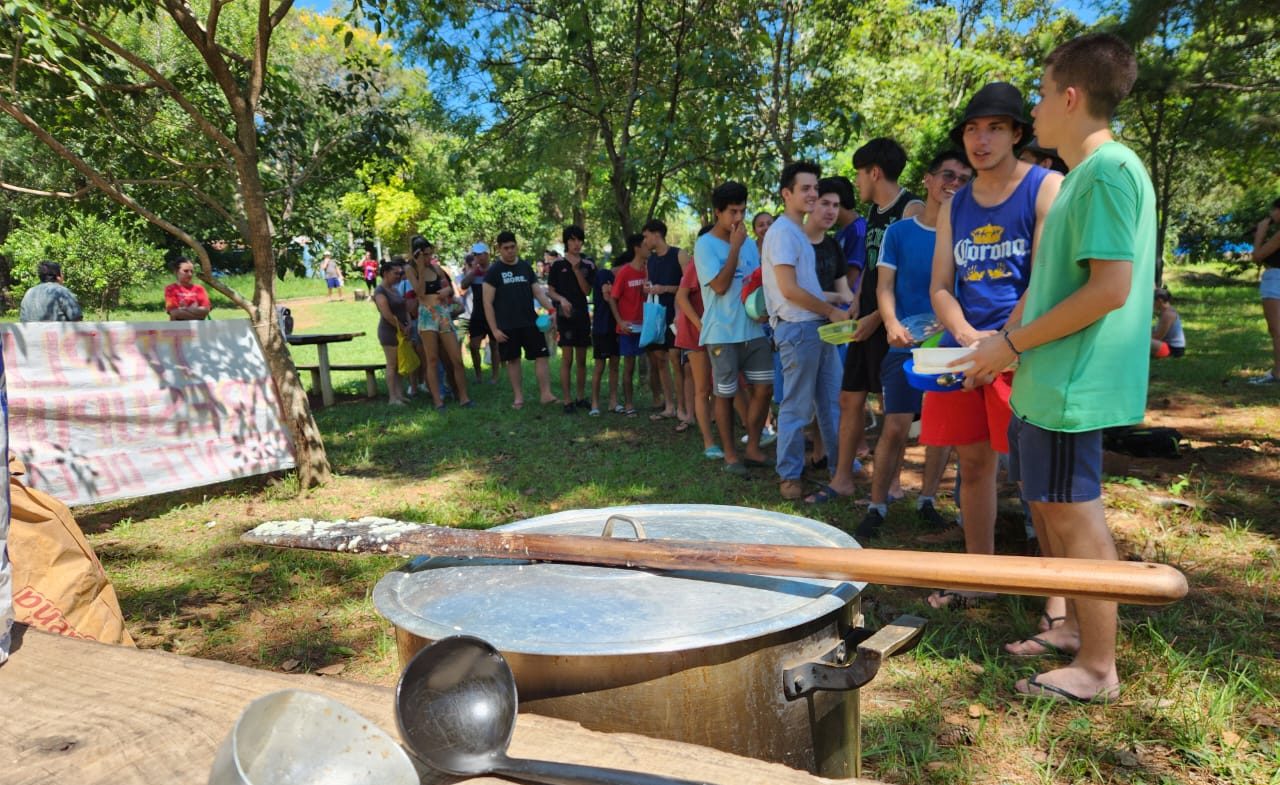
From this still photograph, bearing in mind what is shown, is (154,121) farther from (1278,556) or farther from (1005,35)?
(1005,35)

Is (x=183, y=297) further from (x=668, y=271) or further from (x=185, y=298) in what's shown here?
(x=668, y=271)

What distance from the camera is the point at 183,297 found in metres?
8.90

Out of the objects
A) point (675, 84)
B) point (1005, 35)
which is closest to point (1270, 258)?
point (675, 84)

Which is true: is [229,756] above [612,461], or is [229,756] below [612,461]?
above

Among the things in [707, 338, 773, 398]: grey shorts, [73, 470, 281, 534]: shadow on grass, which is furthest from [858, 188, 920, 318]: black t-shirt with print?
[73, 470, 281, 534]: shadow on grass

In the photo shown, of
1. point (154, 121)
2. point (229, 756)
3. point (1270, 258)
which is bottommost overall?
point (229, 756)

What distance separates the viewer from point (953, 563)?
1239 mm

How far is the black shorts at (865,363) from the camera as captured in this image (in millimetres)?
4574

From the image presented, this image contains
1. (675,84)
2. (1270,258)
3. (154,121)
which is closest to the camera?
(154,121)

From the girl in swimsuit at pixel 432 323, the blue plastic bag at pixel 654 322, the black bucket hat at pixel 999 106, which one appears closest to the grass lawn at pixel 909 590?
the girl in swimsuit at pixel 432 323

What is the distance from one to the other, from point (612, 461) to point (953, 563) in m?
5.13

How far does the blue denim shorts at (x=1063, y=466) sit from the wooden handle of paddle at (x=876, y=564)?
1.03 m

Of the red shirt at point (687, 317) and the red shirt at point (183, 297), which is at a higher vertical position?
the red shirt at point (183, 297)

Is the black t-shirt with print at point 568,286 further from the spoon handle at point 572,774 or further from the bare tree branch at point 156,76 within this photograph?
the spoon handle at point 572,774
